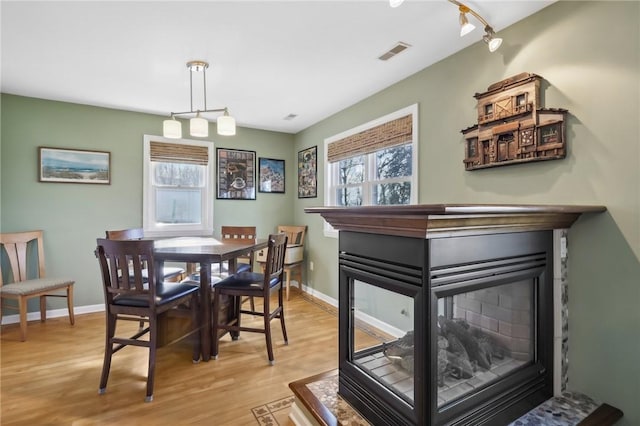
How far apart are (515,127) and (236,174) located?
3.56 m

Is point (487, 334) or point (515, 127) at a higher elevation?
point (515, 127)

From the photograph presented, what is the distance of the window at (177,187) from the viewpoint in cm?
395

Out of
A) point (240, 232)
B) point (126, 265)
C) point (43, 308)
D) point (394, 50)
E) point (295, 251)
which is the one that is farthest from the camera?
point (295, 251)

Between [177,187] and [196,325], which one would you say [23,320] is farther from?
[177,187]

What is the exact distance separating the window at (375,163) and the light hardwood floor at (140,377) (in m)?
1.52

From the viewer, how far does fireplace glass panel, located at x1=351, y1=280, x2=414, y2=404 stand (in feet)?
4.79

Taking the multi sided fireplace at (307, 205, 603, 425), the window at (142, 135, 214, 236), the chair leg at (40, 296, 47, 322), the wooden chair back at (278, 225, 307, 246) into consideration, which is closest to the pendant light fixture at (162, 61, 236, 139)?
the multi sided fireplace at (307, 205, 603, 425)

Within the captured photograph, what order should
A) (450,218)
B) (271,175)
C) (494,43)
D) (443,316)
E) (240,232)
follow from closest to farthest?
(450,218)
(443,316)
(494,43)
(240,232)
(271,175)

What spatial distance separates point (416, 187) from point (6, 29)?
322 cm

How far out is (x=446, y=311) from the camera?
4.52 ft

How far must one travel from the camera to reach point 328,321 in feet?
11.0

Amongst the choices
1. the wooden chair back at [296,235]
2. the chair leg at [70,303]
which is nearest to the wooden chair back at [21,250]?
the chair leg at [70,303]

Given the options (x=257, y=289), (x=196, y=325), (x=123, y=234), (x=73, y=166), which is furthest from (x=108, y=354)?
(x=73, y=166)

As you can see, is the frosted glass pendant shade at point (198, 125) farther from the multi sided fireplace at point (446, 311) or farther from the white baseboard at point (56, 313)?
the white baseboard at point (56, 313)
